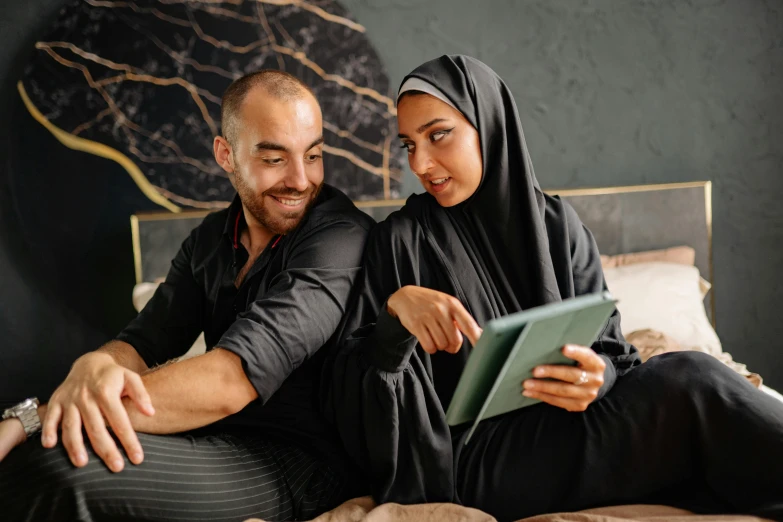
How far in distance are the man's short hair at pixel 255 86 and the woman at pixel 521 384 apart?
277mm

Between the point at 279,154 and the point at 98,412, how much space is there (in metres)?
0.73

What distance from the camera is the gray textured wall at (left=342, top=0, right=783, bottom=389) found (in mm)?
2744

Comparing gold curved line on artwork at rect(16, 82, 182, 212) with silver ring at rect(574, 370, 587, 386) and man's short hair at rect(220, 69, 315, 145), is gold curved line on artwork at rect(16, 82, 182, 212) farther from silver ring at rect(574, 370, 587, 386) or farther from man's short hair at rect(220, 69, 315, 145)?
silver ring at rect(574, 370, 587, 386)

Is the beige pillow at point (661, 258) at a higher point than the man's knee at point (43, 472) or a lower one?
lower

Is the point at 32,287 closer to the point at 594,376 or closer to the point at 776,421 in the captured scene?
the point at 594,376

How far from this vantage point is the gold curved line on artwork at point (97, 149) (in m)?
2.42

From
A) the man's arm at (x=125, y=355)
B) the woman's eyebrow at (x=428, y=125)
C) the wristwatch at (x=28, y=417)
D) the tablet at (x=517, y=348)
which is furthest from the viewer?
the man's arm at (x=125, y=355)

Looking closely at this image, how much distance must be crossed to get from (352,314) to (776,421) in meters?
0.84

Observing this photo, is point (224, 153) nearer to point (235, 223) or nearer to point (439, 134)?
point (235, 223)

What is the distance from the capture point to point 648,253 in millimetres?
2715

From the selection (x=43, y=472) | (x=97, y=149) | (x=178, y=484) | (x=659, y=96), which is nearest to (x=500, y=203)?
(x=178, y=484)

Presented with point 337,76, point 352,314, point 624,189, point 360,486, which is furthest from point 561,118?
point 360,486

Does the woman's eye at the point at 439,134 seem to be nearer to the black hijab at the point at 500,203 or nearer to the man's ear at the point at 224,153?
the black hijab at the point at 500,203

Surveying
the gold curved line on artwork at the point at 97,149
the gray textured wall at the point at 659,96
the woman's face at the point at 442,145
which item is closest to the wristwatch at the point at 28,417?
the woman's face at the point at 442,145
